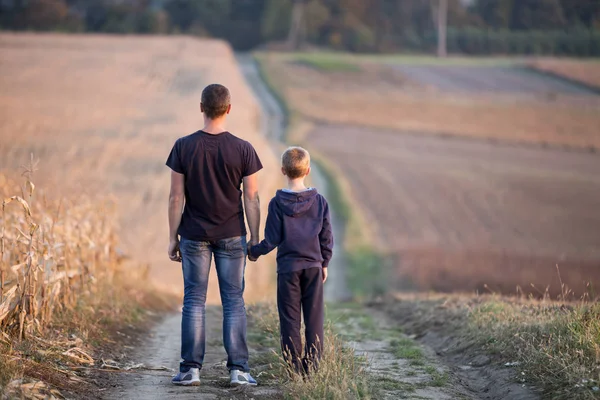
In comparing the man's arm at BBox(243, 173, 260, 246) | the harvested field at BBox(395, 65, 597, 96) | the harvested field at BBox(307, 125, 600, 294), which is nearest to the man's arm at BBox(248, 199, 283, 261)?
the man's arm at BBox(243, 173, 260, 246)

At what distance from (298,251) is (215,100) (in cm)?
128

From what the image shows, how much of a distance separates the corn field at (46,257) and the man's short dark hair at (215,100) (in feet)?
5.80

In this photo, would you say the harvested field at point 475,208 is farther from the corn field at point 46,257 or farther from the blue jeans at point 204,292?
the blue jeans at point 204,292

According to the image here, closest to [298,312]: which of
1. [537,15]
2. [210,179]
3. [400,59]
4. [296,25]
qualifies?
[210,179]

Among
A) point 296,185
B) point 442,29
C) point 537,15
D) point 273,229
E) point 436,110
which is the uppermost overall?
point 537,15

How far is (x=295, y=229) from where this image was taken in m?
6.70

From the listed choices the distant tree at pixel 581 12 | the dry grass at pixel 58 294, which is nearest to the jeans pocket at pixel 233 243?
the dry grass at pixel 58 294

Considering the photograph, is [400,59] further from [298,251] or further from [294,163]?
[298,251]

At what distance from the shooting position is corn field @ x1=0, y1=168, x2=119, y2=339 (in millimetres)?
7489

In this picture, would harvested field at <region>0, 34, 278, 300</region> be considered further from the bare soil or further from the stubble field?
the stubble field

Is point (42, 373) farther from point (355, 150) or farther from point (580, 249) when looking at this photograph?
Result: point (355, 150)

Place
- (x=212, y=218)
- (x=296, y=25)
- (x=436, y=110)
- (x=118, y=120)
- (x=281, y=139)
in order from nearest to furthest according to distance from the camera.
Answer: (x=212, y=218) < (x=118, y=120) < (x=281, y=139) < (x=436, y=110) < (x=296, y=25)

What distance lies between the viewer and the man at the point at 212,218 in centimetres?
680

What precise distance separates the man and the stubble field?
8.67 metres
